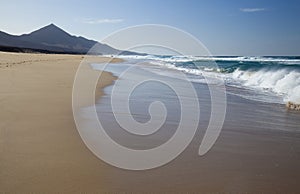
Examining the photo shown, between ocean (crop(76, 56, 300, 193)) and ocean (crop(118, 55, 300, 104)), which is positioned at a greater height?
ocean (crop(118, 55, 300, 104))

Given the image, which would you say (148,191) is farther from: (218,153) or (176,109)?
(176,109)

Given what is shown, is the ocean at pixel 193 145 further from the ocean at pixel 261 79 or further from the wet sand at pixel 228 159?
the ocean at pixel 261 79

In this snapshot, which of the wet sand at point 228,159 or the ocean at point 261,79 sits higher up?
the ocean at point 261,79

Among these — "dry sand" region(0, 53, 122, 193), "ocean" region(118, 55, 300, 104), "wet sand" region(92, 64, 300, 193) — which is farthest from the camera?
"ocean" region(118, 55, 300, 104)

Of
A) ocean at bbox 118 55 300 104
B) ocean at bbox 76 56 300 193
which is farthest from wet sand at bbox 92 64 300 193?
ocean at bbox 118 55 300 104

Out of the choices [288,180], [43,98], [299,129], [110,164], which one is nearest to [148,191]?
[110,164]

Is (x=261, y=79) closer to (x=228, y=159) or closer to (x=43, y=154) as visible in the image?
(x=228, y=159)

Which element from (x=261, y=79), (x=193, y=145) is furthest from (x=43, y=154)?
(x=261, y=79)

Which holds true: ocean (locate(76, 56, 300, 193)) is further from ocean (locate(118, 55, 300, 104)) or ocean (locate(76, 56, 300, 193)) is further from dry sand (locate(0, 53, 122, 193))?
ocean (locate(118, 55, 300, 104))

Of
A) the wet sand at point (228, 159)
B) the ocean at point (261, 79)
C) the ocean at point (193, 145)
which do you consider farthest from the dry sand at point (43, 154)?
the ocean at point (261, 79)

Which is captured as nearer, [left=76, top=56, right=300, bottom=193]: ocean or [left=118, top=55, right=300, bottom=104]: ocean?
[left=76, top=56, right=300, bottom=193]: ocean

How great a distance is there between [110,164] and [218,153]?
142cm

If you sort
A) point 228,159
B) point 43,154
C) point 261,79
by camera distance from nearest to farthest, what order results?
point 43,154 → point 228,159 → point 261,79

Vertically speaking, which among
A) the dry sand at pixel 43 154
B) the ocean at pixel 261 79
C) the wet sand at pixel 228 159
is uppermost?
the ocean at pixel 261 79
